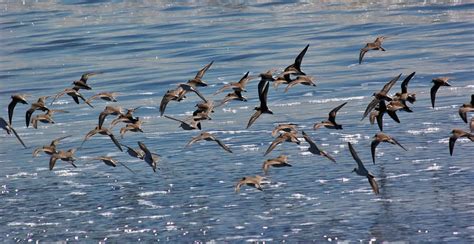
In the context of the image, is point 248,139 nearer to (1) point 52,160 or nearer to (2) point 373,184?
(1) point 52,160

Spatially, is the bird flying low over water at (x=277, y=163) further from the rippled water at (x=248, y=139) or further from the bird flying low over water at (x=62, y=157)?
the bird flying low over water at (x=62, y=157)

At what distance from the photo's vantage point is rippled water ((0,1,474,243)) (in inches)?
777

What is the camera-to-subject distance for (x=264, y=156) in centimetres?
2533

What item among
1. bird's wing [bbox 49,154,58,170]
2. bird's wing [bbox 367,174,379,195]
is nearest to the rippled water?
bird's wing [bbox 367,174,379,195]

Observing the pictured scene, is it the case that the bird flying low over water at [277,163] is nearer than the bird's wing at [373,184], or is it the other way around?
Answer: the bird's wing at [373,184]

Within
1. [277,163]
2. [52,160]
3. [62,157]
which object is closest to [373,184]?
[277,163]

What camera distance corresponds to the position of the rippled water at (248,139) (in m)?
19.7

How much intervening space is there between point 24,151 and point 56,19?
111 feet

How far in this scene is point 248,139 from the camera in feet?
89.4

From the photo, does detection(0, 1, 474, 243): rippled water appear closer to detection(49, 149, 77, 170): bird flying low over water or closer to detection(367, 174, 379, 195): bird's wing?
detection(367, 174, 379, 195): bird's wing

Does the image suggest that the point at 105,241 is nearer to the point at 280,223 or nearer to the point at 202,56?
the point at 280,223

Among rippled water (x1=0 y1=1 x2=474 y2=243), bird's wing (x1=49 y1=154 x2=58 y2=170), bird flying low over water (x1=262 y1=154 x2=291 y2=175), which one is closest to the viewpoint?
rippled water (x1=0 y1=1 x2=474 y2=243)

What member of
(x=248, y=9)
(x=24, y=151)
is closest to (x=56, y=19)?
(x=248, y=9)

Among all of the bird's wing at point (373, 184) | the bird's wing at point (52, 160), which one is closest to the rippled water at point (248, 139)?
the bird's wing at point (373, 184)
